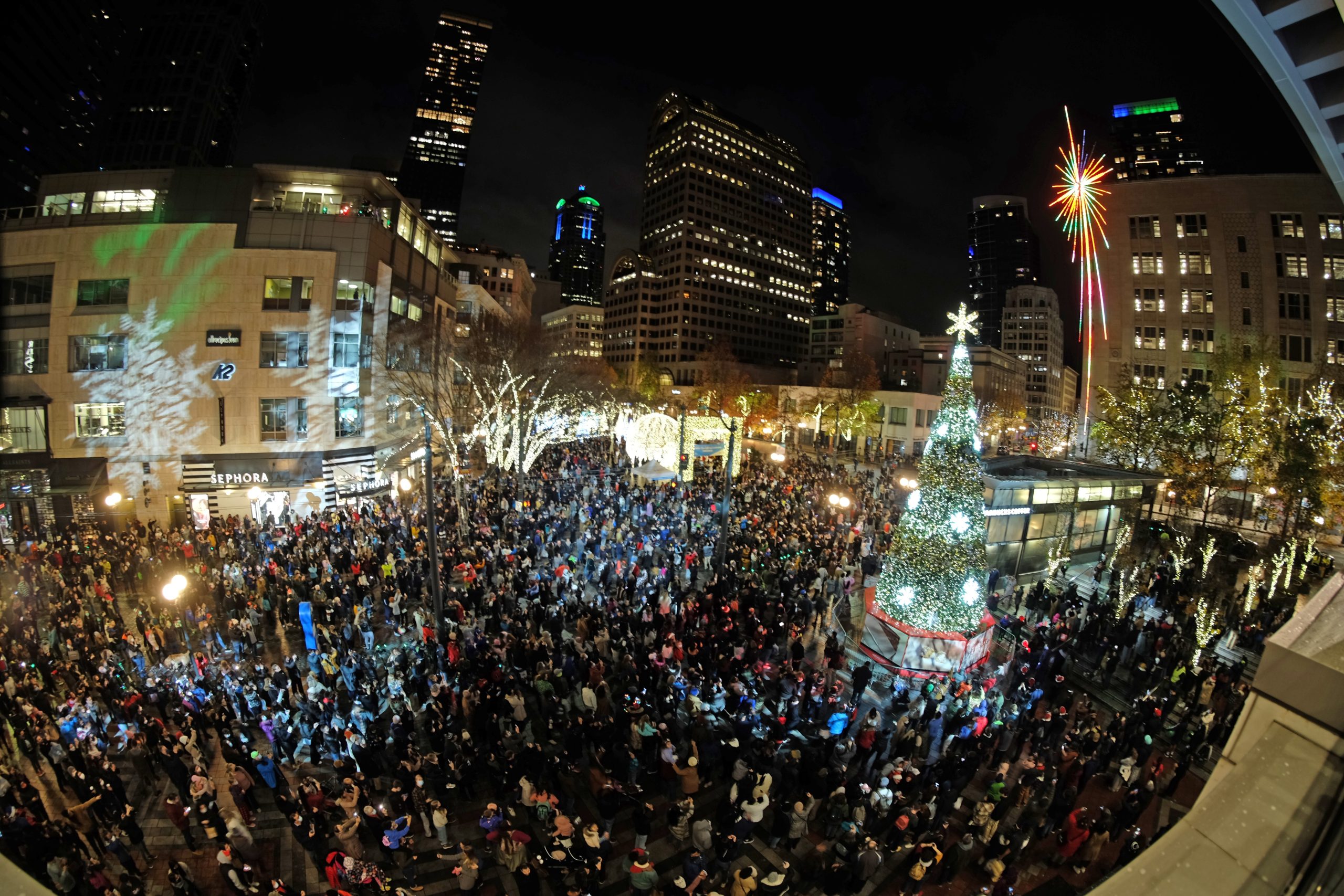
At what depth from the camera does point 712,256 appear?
10700 cm

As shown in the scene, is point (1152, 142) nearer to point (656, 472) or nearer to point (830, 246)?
point (830, 246)

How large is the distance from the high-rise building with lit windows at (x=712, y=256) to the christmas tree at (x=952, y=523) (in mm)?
84037

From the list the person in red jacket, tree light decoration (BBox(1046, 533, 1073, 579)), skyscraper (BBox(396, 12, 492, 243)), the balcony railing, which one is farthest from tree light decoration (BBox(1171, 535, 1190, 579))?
skyscraper (BBox(396, 12, 492, 243))

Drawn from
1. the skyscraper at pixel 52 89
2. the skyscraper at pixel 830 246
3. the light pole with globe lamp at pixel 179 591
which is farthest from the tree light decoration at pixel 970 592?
the skyscraper at pixel 830 246

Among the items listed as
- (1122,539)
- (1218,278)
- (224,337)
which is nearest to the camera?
(1122,539)

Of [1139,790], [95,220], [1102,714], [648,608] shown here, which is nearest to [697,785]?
[648,608]

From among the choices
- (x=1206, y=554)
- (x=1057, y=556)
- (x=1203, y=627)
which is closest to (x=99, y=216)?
(x=1057, y=556)

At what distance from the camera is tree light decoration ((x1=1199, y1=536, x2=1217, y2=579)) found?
63.7 feet

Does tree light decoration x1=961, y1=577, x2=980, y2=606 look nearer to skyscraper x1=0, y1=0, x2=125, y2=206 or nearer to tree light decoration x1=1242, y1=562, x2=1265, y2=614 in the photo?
tree light decoration x1=1242, y1=562, x2=1265, y2=614

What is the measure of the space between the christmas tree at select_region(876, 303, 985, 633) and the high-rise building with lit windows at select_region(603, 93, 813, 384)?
84037 millimetres

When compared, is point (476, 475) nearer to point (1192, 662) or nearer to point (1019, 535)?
point (1019, 535)

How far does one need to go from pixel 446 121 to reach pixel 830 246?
13180 centimetres

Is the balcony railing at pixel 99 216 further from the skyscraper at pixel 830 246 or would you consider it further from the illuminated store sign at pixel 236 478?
the skyscraper at pixel 830 246

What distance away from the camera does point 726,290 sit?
355 ft
